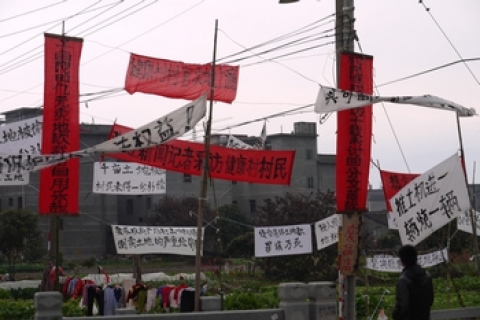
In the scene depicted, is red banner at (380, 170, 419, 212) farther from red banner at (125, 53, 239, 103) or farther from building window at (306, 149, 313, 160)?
building window at (306, 149, 313, 160)

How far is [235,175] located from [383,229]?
46.8m

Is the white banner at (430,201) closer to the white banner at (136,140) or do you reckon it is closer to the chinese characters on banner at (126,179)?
the white banner at (136,140)

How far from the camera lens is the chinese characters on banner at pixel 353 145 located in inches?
551

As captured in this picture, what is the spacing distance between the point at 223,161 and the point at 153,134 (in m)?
2.69

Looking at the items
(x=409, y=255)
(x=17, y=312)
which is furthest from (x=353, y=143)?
(x=17, y=312)

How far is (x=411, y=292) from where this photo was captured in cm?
914

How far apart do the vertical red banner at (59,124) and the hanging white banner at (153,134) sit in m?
2.06

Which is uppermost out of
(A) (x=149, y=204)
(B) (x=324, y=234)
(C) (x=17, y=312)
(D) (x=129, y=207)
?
(A) (x=149, y=204)

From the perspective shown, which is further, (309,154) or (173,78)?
(309,154)

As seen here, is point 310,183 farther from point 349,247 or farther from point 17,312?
point 349,247

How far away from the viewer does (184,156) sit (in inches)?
662

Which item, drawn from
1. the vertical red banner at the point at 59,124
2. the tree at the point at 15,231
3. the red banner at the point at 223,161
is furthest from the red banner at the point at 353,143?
the tree at the point at 15,231

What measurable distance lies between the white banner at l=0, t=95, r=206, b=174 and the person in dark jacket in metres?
6.50

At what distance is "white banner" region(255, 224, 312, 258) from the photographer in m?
26.6
